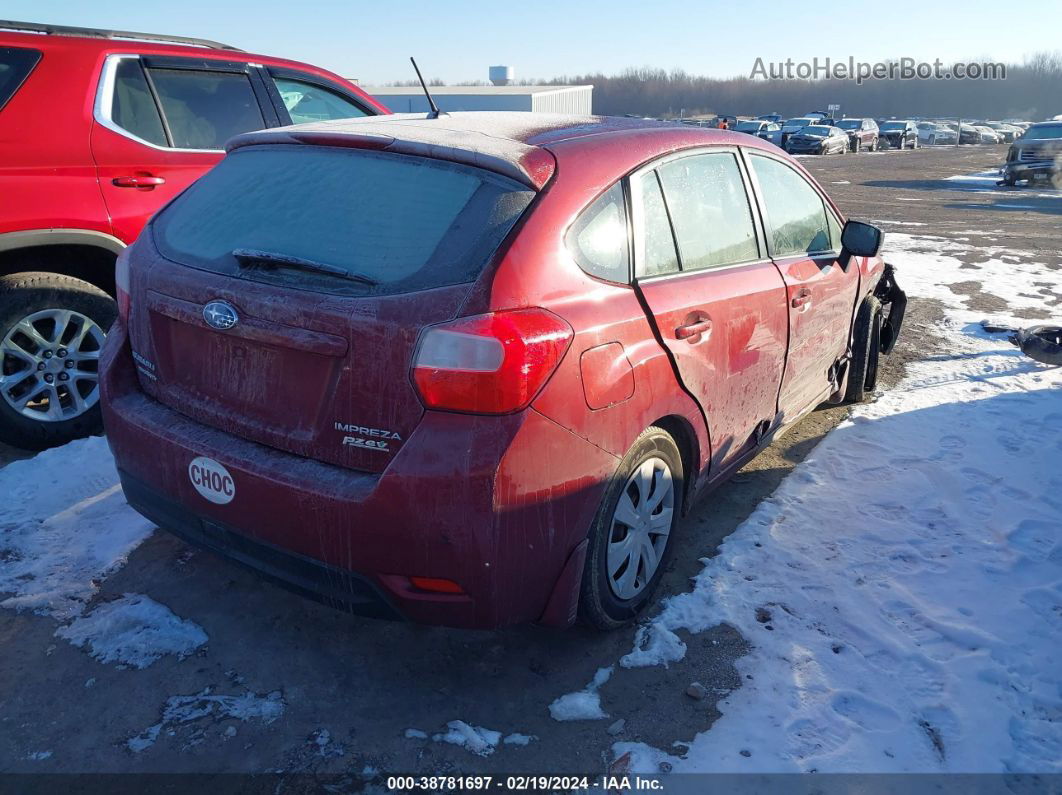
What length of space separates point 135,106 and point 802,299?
12.0 feet

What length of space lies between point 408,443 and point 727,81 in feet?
462

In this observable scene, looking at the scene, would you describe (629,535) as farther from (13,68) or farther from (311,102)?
(311,102)

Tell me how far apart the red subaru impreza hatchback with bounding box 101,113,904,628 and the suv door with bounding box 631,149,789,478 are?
19 mm

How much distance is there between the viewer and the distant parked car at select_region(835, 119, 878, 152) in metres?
39.8

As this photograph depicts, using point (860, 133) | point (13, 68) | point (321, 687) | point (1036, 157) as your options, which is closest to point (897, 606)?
point (321, 687)

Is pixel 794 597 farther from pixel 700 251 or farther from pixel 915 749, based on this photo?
pixel 700 251

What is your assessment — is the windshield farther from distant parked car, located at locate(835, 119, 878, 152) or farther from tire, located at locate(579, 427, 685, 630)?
tire, located at locate(579, 427, 685, 630)

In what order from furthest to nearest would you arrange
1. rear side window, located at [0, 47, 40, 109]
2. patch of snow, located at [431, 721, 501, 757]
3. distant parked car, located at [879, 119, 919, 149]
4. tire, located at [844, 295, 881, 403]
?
distant parked car, located at [879, 119, 919, 149] < tire, located at [844, 295, 881, 403] < rear side window, located at [0, 47, 40, 109] < patch of snow, located at [431, 721, 501, 757]

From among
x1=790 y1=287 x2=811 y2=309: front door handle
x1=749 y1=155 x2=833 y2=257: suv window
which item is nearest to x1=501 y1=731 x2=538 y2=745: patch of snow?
x1=790 y1=287 x2=811 y2=309: front door handle

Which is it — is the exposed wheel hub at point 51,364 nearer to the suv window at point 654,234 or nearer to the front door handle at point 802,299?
the suv window at point 654,234

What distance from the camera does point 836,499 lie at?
4043mm

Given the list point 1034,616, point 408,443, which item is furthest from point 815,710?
point 408,443

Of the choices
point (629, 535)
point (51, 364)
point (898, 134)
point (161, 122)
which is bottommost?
point (629, 535)

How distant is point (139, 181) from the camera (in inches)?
172
